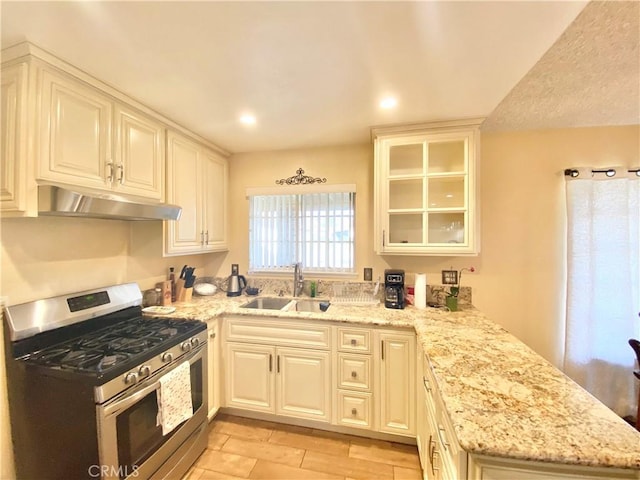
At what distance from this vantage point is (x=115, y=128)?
165cm

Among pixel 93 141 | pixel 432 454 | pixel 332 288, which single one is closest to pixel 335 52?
pixel 93 141

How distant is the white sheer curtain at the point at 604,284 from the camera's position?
6.89 ft

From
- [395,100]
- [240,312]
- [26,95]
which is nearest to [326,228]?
[240,312]

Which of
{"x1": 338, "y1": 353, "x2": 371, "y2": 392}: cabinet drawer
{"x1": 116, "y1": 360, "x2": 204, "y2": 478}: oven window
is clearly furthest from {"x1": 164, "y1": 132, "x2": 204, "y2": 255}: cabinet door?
{"x1": 338, "y1": 353, "x2": 371, "y2": 392}: cabinet drawer

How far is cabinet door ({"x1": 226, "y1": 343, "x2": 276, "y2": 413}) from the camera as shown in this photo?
211 cm

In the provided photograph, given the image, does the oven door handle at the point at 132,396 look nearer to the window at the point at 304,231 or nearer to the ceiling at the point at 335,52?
the window at the point at 304,231

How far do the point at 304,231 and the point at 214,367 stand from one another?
144cm

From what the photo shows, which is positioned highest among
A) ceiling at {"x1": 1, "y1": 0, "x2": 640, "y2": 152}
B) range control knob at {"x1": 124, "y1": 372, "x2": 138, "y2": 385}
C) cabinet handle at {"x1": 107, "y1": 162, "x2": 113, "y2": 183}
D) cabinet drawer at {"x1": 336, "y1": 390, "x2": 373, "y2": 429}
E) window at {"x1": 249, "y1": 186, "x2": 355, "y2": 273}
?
ceiling at {"x1": 1, "y1": 0, "x2": 640, "y2": 152}

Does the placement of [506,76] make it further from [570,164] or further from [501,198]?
[570,164]

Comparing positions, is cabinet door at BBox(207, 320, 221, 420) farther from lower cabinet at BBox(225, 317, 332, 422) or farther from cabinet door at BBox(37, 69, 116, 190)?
Result: cabinet door at BBox(37, 69, 116, 190)

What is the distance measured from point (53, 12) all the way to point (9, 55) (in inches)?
17.9

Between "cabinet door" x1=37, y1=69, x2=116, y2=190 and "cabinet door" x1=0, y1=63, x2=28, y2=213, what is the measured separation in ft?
0.21

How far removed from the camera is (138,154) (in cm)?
182

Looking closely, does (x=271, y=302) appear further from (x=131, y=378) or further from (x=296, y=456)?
(x=131, y=378)
